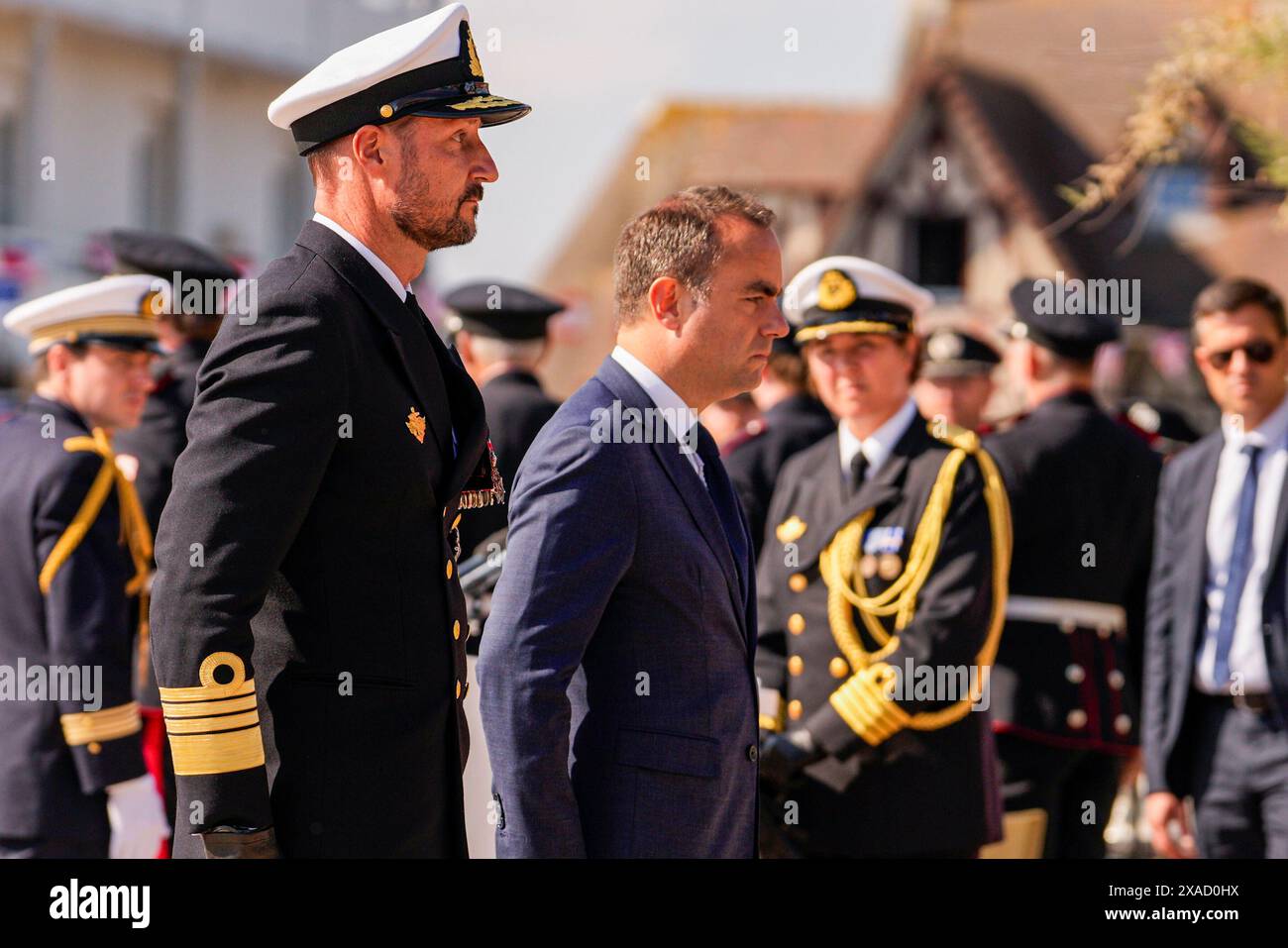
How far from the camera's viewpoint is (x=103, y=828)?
183 inches

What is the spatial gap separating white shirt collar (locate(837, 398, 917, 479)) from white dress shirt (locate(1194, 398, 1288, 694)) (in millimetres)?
1011

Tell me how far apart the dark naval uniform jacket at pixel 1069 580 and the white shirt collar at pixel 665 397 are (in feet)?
8.34

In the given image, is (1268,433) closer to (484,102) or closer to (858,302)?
(858,302)

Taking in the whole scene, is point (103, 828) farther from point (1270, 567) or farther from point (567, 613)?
point (1270, 567)

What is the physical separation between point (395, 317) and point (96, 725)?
204cm

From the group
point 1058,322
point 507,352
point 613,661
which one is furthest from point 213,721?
point 1058,322

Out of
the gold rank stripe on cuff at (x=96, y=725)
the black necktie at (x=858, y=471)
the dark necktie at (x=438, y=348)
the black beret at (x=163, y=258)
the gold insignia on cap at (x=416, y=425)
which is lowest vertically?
the gold rank stripe on cuff at (x=96, y=725)

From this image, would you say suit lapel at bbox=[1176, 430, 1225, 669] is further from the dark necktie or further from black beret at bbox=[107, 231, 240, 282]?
black beret at bbox=[107, 231, 240, 282]

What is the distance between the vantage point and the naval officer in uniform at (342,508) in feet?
9.05

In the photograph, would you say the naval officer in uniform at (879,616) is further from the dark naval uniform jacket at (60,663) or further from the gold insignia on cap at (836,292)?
the dark naval uniform jacket at (60,663)

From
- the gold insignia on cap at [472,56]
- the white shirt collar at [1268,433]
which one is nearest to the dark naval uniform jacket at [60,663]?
the gold insignia on cap at [472,56]

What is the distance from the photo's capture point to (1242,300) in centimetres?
525
